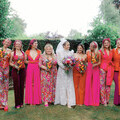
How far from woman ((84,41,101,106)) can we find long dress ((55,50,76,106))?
22.9 inches

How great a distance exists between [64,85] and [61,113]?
1.06 meters

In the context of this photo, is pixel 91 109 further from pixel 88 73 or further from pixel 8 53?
pixel 8 53

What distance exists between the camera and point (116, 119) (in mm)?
4609

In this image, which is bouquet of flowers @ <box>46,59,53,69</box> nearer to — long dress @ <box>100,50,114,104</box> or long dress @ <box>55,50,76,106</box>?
long dress @ <box>55,50,76,106</box>

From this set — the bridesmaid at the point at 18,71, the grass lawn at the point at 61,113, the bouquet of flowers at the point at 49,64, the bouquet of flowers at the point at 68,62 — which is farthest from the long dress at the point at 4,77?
the bouquet of flowers at the point at 68,62

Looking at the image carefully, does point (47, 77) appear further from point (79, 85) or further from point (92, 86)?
point (92, 86)

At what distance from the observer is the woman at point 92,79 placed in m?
5.80

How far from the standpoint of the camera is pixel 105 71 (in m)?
5.78

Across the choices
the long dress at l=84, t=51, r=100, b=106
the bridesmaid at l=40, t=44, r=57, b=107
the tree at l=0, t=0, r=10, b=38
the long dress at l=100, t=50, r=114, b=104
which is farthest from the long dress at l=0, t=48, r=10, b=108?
the tree at l=0, t=0, r=10, b=38

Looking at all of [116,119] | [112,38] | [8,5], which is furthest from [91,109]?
[8,5]

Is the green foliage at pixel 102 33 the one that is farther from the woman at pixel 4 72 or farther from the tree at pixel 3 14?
the tree at pixel 3 14

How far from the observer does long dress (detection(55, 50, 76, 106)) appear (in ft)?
18.8

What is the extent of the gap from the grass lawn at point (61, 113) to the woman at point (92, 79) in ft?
0.95

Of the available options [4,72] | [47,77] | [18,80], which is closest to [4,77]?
[4,72]
